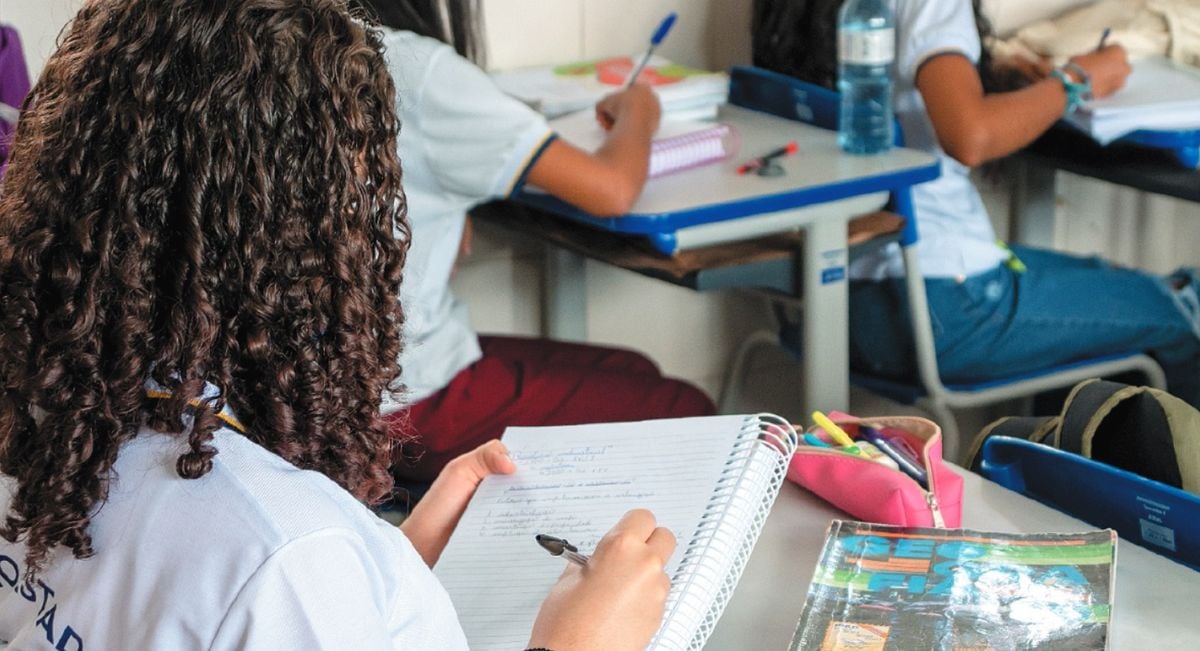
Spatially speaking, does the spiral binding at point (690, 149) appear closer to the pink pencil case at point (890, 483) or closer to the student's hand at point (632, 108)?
the student's hand at point (632, 108)

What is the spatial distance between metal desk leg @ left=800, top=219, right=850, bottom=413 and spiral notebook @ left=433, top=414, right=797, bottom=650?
0.97 m

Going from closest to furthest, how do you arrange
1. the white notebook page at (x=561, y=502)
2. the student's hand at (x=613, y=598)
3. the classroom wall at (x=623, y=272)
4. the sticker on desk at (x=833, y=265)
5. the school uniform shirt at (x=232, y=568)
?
the school uniform shirt at (x=232, y=568) < the student's hand at (x=613, y=598) < the white notebook page at (x=561, y=502) < the sticker on desk at (x=833, y=265) < the classroom wall at (x=623, y=272)

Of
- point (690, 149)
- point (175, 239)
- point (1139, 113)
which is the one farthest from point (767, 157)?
point (175, 239)

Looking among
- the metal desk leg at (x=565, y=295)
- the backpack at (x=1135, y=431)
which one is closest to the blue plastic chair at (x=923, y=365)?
the metal desk leg at (x=565, y=295)

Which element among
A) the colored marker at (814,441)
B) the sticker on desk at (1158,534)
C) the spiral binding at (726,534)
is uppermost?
the spiral binding at (726,534)

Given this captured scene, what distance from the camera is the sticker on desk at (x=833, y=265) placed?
2.06m

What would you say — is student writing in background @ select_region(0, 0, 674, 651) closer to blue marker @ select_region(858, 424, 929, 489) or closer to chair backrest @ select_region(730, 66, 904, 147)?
blue marker @ select_region(858, 424, 929, 489)

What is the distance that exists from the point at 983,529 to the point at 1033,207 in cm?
→ 223

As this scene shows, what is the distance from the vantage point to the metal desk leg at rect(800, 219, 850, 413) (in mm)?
2055

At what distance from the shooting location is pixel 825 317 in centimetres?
211

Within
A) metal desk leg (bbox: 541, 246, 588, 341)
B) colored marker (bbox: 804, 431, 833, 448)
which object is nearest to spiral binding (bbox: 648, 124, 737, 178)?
metal desk leg (bbox: 541, 246, 588, 341)

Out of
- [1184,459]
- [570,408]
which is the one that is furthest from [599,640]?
[570,408]

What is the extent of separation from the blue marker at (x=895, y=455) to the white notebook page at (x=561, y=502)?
0.13m

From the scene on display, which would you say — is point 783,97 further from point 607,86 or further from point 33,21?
point 33,21
